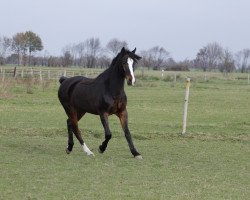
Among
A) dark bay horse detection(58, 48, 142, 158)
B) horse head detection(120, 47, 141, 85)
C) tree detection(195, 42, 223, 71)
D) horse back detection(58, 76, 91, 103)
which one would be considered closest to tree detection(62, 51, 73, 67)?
tree detection(195, 42, 223, 71)

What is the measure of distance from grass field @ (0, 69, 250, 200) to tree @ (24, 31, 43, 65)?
75079 mm

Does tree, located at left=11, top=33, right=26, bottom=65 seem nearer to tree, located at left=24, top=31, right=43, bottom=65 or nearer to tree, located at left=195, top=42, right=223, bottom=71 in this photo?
tree, located at left=24, top=31, right=43, bottom=65

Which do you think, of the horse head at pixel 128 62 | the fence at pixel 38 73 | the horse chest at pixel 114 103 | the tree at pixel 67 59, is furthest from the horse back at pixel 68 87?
the tree at pixel 67 59

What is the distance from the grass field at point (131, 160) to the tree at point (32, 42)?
75079mm

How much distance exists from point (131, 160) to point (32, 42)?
87295mm

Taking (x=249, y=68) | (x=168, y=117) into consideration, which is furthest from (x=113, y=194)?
(x=249, y=68)

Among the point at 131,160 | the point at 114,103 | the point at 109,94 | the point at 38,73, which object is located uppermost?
the point at 109,94

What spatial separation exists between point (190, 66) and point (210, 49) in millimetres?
7742

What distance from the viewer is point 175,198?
7031 millimetres

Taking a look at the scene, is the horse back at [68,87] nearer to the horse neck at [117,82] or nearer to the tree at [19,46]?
the horse neck at [117,82]

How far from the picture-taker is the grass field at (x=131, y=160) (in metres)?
7.46

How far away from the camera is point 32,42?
312 feet

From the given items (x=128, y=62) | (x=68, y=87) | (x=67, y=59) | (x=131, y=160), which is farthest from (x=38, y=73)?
(x=67, y=59)

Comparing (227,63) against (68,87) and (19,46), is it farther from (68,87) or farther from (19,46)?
(68,87)
